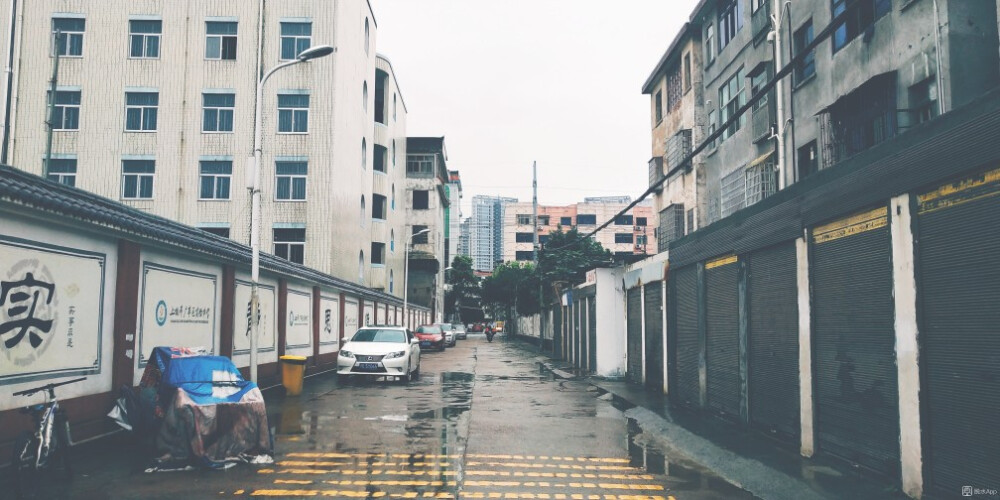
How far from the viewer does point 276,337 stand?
64.8 ft

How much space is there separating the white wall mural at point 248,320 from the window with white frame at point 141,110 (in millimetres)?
20171

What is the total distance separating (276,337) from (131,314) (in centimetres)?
859

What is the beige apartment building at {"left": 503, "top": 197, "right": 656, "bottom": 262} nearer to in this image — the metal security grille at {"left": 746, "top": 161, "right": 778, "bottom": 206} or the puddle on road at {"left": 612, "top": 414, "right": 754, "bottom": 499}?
the metal security grille at {"left": 746, "top": 161, "right": 778, "bottom": 206}

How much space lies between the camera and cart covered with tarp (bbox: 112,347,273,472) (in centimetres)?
832

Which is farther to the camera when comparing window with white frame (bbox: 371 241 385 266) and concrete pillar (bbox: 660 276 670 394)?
window with white frame (bbox: 371 241 385 266)

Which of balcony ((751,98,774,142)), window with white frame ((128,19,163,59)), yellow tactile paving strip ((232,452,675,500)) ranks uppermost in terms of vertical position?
window with white frame ((128,19,163,59))

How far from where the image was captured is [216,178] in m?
35.3

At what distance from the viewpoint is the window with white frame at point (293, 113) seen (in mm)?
35531

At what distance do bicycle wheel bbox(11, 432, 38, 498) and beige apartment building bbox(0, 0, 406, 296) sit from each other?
2790 cm

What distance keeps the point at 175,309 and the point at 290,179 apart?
23242 millimetres

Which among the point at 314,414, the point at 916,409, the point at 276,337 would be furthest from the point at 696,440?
the point at 276,337

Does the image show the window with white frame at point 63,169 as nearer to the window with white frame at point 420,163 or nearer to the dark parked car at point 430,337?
the dark parked car at point 430,337

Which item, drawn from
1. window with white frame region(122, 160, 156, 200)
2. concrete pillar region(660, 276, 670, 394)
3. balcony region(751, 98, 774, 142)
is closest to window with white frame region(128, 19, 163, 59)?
window with white frame region(122, 160, 156, 200)

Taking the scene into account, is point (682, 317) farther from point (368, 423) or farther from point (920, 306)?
point (920, 306)
